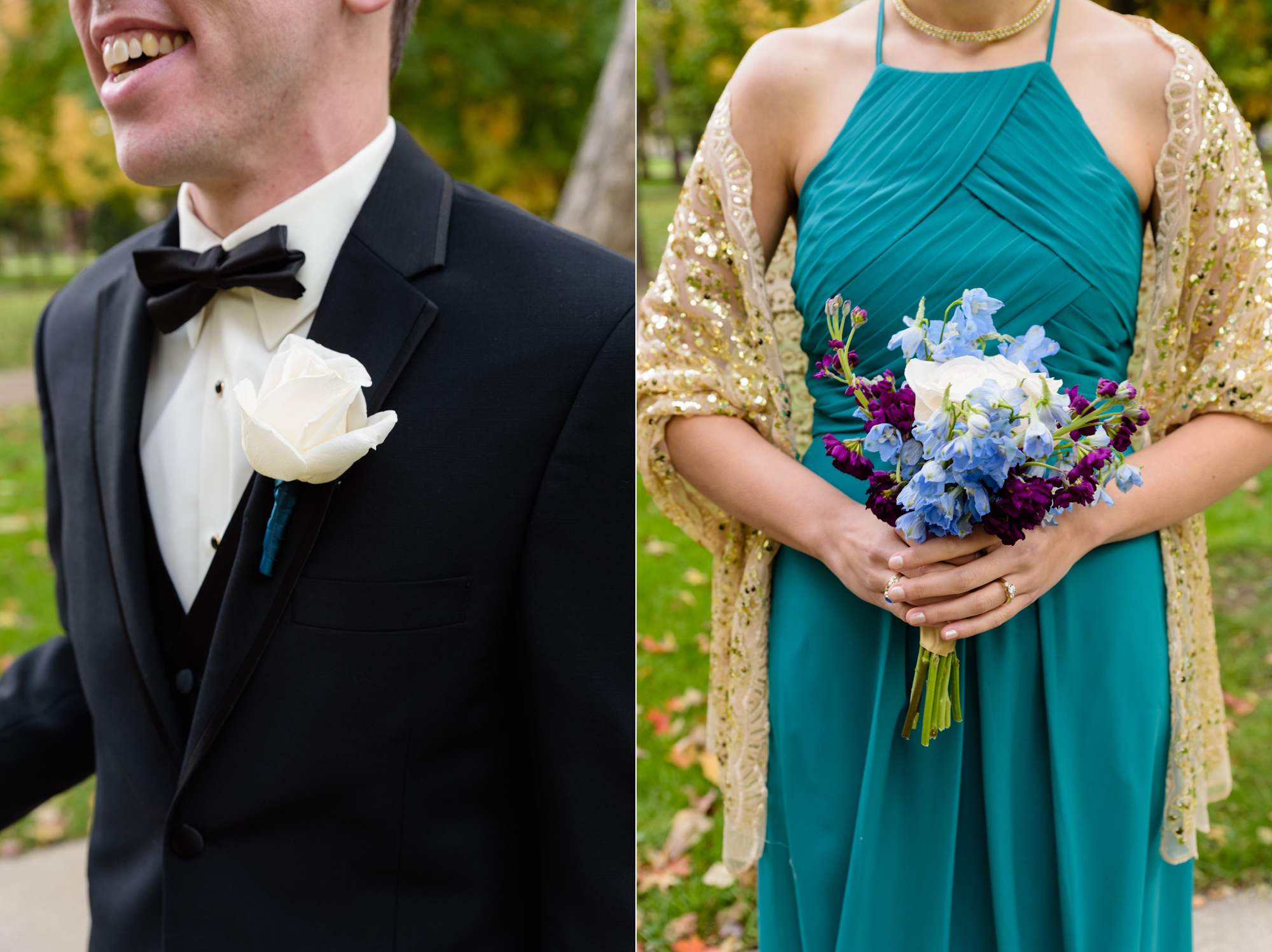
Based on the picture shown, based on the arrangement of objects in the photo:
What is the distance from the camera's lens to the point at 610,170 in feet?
17.0

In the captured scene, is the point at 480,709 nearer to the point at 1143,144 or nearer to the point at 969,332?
the point at 969,332

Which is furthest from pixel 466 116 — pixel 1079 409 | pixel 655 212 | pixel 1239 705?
pixel 1079 409

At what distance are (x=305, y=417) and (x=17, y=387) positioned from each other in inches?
398

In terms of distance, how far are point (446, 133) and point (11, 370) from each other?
595cm

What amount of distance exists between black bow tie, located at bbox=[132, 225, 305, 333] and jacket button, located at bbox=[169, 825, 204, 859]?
71 cm

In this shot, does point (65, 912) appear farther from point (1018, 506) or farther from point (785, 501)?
point (1018, 506)

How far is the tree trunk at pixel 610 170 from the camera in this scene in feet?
16.8

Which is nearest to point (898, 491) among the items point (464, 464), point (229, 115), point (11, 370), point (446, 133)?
point (464, 464)

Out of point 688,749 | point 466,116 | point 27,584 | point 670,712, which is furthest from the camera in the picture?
point 466,116

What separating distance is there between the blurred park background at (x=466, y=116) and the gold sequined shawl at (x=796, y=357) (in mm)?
3468

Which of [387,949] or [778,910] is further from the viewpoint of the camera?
[778,910]

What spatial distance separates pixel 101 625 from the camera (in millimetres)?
1514

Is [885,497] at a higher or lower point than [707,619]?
higher

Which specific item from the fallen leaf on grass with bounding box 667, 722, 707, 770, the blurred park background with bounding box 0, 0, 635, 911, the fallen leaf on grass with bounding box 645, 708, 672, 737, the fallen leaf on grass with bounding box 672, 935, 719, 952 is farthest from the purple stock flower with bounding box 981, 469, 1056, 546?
the blurred park background with bounding box 0, 0, 635, 911
